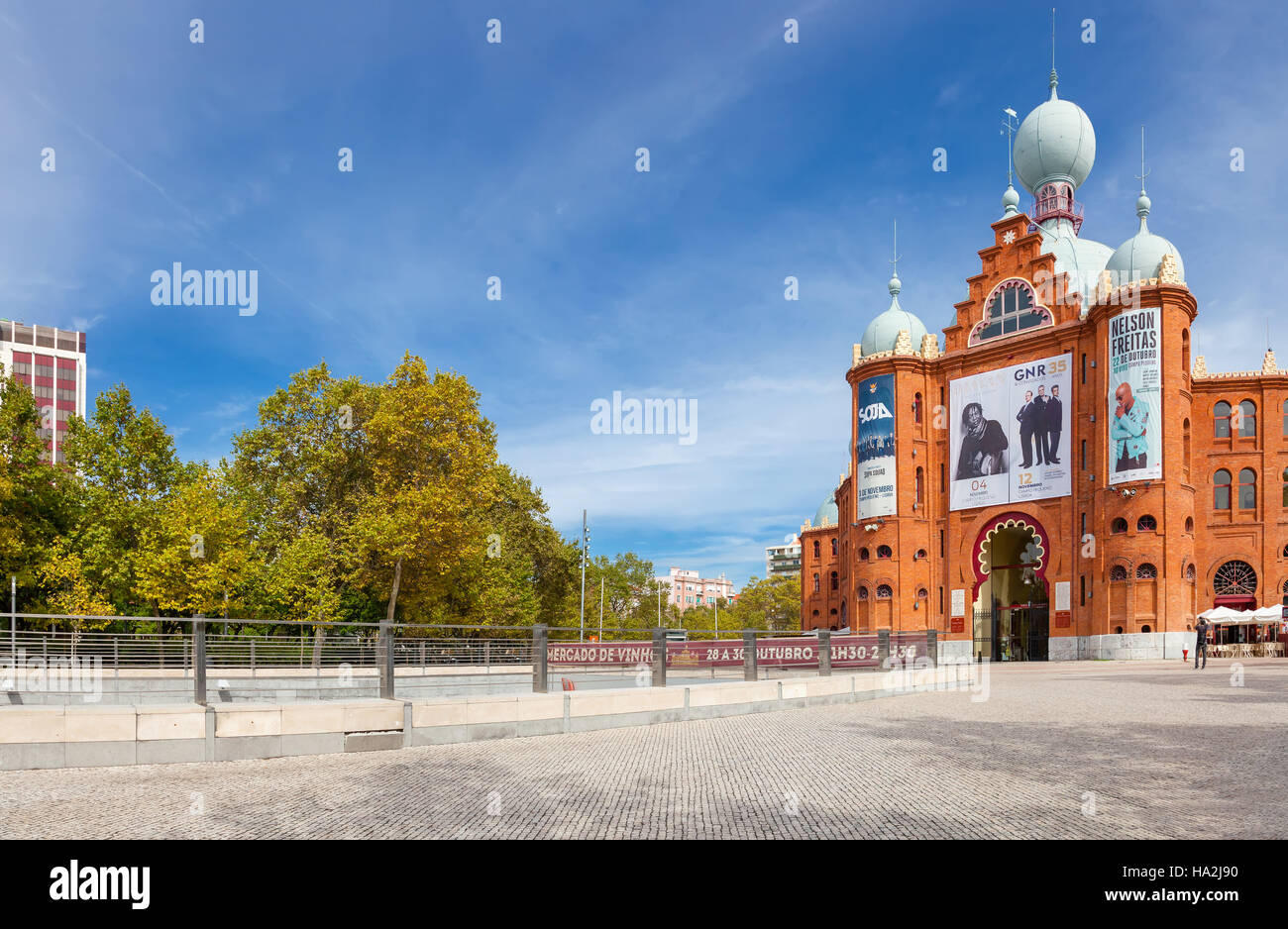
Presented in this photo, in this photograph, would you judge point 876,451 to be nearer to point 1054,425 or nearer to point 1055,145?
point 1054,425

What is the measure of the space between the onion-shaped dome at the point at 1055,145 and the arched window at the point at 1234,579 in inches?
1127

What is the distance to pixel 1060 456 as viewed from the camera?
169ft

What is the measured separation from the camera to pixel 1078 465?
5075 cm

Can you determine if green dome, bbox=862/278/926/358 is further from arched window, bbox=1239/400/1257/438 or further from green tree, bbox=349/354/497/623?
green tree, bbox=349/354/497/623

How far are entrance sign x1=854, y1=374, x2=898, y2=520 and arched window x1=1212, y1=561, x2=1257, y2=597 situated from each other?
18.4 metres

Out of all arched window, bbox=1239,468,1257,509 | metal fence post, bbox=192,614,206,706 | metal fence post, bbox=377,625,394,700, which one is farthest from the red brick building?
metal fence post, bbox=192,614,206,706

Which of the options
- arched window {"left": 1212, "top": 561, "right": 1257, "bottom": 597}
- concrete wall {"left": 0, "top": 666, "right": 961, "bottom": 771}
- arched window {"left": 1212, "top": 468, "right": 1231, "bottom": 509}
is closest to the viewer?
concrete wall {"left": 0, "top": 666, "right": 961, "bottom": 771}

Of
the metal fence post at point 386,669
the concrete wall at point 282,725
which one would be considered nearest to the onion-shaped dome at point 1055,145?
the concrete wall at point 282,725

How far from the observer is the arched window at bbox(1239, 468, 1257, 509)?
171 feet

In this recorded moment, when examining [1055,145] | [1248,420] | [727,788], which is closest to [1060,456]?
[1248,420]

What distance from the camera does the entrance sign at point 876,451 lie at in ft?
189

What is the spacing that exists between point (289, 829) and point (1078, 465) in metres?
51.8
